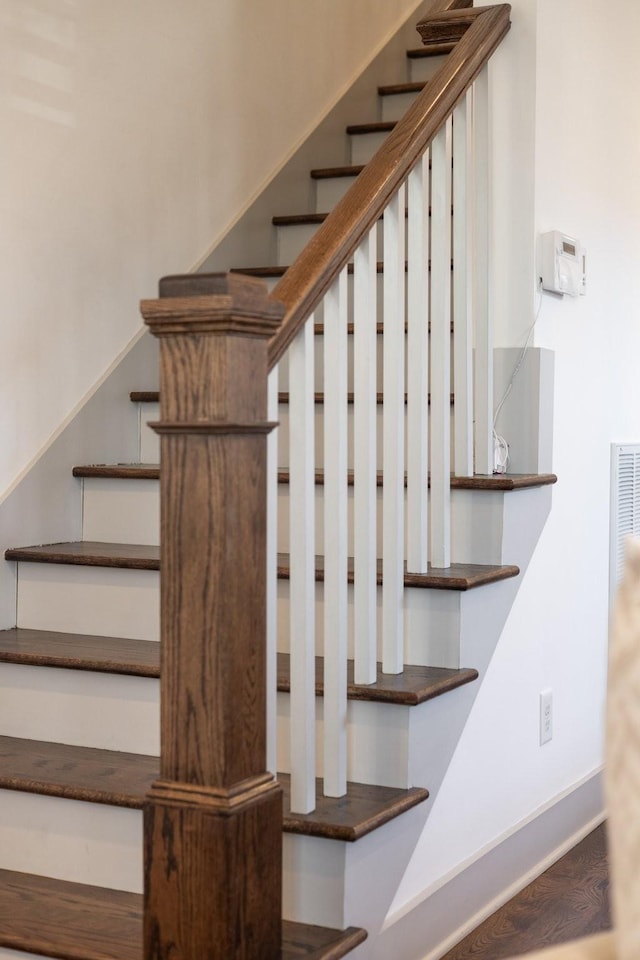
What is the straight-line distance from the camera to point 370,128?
4031mm

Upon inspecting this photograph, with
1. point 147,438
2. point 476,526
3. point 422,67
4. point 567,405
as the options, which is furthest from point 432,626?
point 422,67

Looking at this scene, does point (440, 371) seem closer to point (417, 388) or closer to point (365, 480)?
point (417, 388)

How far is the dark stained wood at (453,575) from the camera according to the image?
2248mm

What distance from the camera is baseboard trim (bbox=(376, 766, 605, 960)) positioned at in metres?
2.18

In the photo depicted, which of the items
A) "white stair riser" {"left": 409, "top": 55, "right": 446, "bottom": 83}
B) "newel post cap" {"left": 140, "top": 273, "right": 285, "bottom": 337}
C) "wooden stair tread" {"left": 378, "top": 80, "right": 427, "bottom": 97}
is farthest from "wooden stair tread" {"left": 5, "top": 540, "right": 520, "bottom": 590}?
"white stair riser" {"left": 409, "top": 55, "right": 446, "bottom": 83}

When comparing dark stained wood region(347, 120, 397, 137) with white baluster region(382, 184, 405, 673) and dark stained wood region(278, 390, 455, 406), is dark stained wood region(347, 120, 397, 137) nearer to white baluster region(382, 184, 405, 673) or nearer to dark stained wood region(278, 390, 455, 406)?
dark stained wood region(278, 390, 455, 406)

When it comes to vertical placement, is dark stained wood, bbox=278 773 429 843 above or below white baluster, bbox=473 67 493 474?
below

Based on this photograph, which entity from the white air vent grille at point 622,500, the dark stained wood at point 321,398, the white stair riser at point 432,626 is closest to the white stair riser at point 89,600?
the white stair riser at point 432,626

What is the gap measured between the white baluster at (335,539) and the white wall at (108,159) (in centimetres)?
105

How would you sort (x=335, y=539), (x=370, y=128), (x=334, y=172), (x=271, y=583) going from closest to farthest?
1. (x=271, y=583)
2. (x=335, y=539)
3. (x=334, y=172)
4. (x=370, y=128)

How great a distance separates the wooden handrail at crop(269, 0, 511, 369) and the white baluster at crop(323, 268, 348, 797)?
0.07m

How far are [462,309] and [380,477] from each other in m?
0.43

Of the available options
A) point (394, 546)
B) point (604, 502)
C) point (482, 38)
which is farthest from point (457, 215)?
point (604, 502)

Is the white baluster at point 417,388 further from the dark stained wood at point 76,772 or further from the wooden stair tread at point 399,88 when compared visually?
the wooden stair tread at point 399,88
